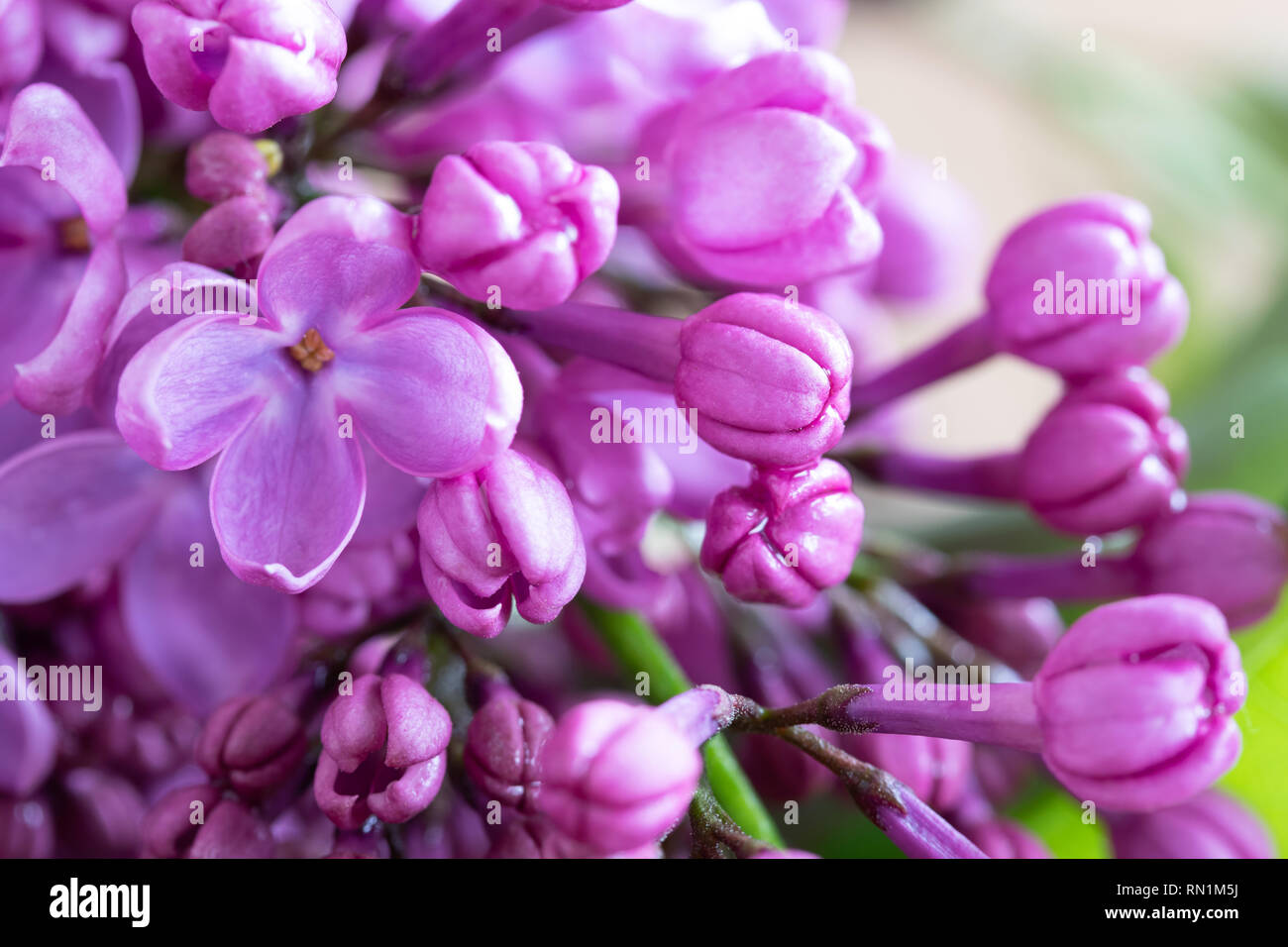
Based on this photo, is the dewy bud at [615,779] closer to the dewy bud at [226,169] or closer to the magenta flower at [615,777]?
the magenta flower at [615,777]

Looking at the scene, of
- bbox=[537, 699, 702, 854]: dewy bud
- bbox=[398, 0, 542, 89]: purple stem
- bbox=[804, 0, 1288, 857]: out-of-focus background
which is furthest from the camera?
bbox=[804, 0, 1288, 857]: out-of-focus background

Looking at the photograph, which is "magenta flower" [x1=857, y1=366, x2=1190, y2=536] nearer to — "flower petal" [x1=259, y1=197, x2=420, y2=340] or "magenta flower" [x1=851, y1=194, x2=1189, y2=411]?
"magenta flower" [x1=851, y1=194, x2=1189, y2=411]

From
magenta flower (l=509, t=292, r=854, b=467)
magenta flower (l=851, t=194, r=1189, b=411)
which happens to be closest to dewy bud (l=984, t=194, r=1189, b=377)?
magenta flower (l=851, t=194, r=1189, b=411)

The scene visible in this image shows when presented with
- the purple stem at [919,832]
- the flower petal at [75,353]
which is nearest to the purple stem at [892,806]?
the purple stem at [919,832]

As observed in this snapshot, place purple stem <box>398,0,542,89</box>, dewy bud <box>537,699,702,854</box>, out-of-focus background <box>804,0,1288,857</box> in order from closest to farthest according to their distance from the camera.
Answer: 1. dewy bud <box>537,699,702,854</box>
2. purple stem <box>398,0,542,89</box>
3. out-of-focus background <box>804,0,1288,857</box>

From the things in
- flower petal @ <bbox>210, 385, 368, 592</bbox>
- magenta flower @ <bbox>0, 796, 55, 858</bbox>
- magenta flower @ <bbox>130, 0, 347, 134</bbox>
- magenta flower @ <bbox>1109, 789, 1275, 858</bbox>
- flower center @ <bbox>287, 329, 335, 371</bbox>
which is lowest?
magenta flower @ <bbox>1109, 789, 1275, 858</bbox>
